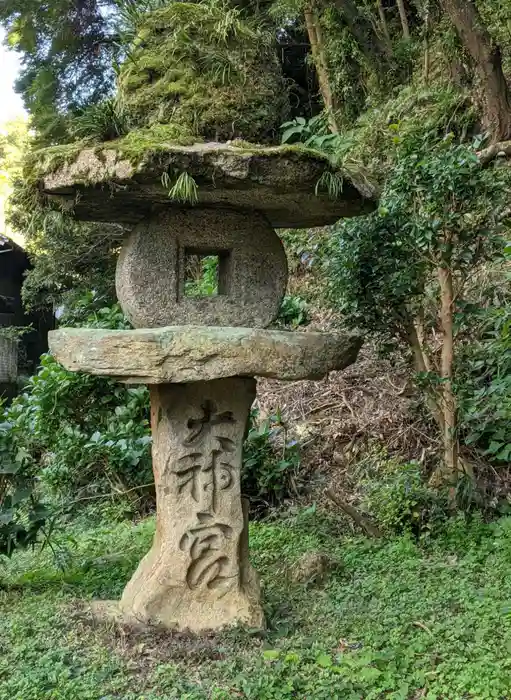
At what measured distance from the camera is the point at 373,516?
5215mm

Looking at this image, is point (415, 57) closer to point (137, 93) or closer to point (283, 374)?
point (137, 93)

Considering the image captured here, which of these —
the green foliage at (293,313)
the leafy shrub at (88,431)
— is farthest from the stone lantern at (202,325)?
the green foliage at (293,313)

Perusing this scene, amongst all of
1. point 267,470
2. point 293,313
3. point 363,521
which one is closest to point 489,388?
point 363,521

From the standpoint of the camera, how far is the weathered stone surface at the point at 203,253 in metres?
3.60

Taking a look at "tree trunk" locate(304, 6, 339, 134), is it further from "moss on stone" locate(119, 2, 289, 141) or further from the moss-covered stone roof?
the moss-covered stone roof

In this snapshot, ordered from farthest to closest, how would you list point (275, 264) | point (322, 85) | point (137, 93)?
point (322, 85)
point (275, 264)
point (137, 93)

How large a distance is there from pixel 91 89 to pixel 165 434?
6.50 m

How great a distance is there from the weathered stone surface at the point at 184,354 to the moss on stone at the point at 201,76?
1098 mm

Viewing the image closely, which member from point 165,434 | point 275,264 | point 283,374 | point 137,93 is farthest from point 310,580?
point 137,93

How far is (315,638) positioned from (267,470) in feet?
9.23

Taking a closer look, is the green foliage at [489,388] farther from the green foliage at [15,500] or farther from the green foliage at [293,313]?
the green foliage at [15,500]

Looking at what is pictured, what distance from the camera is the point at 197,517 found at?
3602mm

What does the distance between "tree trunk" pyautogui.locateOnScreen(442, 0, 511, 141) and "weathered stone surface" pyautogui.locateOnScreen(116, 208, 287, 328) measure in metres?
3.86

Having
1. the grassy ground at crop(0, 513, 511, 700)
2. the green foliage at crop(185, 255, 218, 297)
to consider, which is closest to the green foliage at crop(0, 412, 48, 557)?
the grassy ground at crop(0, 513, 511, 700)
